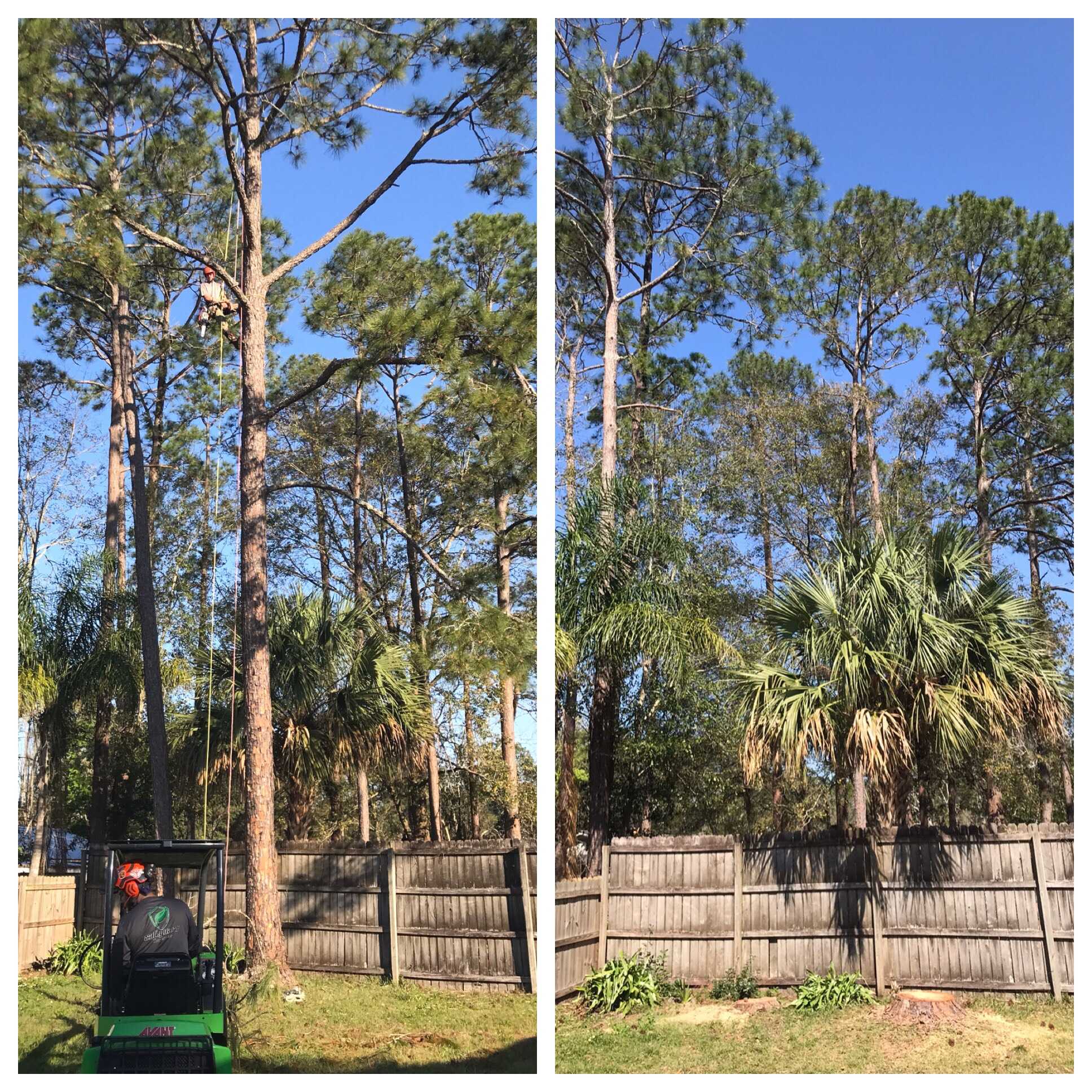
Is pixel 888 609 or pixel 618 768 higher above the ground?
pixel 888 609

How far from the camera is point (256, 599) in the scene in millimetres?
5656

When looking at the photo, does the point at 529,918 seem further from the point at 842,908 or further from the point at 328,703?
the point at 328,703

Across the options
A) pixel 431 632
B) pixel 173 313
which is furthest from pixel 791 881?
pixel 173 313

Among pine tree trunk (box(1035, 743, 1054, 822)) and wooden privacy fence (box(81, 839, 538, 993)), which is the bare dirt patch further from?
pine tree trunk (box(1035, 743, 1054, 822))

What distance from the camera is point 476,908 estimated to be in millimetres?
5223

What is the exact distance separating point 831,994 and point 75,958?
4.05 metres

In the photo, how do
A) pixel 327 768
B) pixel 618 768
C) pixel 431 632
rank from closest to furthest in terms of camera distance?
1. pixel 327 768
2. pixel 618 768
3. pixel 431 632

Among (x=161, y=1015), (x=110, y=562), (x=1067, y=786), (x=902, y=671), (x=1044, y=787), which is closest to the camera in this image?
(x=161, y=1015)

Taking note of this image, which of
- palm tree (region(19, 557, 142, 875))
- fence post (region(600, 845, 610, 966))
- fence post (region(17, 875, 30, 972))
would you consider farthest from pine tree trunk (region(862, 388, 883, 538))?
fence post (region(17, 875, 30, 972))

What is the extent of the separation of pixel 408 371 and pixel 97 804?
4.41 metres

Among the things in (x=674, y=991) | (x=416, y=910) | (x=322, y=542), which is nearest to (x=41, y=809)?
(x=322, y=542)

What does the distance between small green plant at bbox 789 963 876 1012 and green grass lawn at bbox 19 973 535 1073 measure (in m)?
1.15

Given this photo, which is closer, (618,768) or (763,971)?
(763,971)
